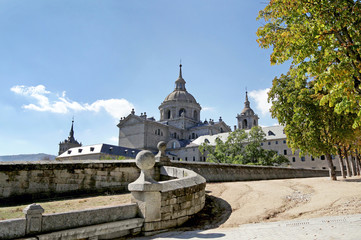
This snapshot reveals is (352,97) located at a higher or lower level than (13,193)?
higher

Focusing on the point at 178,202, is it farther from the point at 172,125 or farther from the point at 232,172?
the point at 172,125

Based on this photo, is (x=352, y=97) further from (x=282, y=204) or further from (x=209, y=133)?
(x=209, y=133)

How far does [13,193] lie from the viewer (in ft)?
28.9

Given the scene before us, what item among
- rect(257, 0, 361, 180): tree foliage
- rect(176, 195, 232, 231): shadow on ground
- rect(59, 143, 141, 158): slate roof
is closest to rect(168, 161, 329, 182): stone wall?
rect(176, 195, 232, 231): shadow on ground

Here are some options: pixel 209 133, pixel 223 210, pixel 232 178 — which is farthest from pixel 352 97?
pixel 209 133

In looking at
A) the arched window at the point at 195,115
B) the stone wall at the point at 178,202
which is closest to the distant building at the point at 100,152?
the arched window at the point at 195,115

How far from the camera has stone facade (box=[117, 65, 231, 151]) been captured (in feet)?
243

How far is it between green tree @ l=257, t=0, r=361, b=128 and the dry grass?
6.74 meters

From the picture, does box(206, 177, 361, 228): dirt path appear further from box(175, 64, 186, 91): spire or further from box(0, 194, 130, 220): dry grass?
box(175, 64, 186, 91): spire

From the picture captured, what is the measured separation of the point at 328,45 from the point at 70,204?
8921 millimetres

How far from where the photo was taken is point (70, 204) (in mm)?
8125

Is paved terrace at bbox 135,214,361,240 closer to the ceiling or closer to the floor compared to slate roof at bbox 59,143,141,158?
closer to the floor

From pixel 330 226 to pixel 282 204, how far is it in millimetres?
3464

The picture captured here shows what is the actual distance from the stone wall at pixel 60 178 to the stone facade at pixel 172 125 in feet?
201
